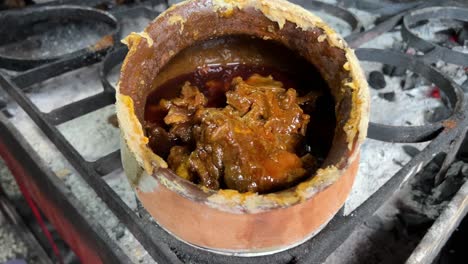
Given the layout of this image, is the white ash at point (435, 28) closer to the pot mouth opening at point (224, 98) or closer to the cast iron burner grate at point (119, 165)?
the cast iron burner grate at point (119, 165)

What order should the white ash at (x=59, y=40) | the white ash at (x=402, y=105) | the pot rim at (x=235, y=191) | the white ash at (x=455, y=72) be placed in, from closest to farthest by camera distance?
the pot rim at (x=235, y=191), the white ash at (x=402, y=105), the white ash at (x=455, y=72), the white ash at (x=59, y=40)

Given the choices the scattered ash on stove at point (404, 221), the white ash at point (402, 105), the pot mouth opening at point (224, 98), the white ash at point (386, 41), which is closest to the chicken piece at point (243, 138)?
the pot mouth opening at point (224, 98)

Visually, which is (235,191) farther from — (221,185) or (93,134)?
(93,134)

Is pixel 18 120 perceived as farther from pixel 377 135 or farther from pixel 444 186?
pixel 444 186

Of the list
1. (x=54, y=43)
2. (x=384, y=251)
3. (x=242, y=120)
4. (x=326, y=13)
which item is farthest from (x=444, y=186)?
(x=54, y=43)

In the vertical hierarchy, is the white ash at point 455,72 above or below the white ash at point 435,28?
below

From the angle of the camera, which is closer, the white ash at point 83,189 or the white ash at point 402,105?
the white ash at point 83,189

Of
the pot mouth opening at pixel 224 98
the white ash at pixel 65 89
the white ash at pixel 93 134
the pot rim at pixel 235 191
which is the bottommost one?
the white ash at pixel 65 89
